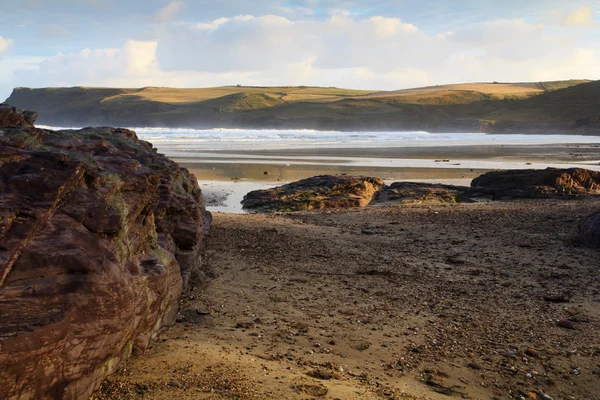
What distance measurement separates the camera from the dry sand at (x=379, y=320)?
4.68m

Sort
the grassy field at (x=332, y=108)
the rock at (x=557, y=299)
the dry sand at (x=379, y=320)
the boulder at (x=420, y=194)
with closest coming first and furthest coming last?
the dry sand at (x=379, y=320) → the rock at (x=557, y=299) → the boulder at (x=420, y=194) → the grassy field at (x=332, y=108)

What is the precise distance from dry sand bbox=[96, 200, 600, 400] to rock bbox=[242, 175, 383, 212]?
185 inches

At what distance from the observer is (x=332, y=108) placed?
125312mm

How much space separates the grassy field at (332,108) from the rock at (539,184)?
67.9 m

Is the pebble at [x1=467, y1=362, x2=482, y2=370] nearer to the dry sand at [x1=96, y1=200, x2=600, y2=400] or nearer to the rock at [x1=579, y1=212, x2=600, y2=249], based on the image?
the dry sand at [x1=96, y1=200, x2=600, y2=400]

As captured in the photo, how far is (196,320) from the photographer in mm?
5945

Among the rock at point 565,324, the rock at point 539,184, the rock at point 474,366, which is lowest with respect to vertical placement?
the rock at point 474,366

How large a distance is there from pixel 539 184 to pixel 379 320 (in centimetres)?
1323

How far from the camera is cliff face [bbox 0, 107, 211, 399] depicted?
11.6ft

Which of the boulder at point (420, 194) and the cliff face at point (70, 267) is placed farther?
the boulder at point (420, 194)

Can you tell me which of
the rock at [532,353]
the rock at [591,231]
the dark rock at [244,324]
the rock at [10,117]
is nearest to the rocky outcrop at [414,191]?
the rock at [591,231]

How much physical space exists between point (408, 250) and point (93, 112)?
5338 inches

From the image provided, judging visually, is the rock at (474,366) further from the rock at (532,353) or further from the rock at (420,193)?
the rock at (420,193)

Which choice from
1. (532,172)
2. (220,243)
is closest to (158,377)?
(220,243)
